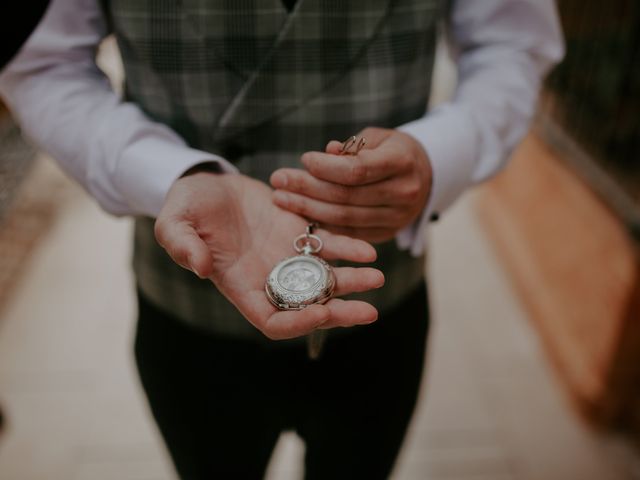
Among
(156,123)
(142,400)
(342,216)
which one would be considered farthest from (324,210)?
(142,400)

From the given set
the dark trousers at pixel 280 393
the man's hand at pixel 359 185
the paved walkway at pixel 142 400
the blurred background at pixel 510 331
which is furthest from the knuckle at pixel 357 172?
the blurred background at pixel 510 331

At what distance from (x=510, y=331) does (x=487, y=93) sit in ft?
4.34

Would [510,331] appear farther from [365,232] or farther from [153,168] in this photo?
[153,168]

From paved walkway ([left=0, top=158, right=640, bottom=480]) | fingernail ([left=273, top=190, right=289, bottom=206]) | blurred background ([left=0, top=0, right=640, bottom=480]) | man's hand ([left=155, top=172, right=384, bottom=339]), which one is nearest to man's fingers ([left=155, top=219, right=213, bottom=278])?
man's hand ([left=155, top=172, right=384, bottom=339])

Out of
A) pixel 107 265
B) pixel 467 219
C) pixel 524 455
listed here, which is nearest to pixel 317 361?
pixel 524 455

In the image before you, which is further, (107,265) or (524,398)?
(107,265)

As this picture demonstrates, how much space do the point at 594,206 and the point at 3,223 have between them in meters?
2.15

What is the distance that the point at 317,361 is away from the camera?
29.8 inches

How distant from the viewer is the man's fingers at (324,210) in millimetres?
591

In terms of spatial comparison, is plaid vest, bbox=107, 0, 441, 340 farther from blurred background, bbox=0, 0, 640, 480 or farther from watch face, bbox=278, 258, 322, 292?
blurred background, bbox=0, 0, 640, 480

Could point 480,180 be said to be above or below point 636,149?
above

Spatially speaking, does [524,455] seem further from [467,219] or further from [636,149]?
[467,219]

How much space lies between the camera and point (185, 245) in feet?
1.55

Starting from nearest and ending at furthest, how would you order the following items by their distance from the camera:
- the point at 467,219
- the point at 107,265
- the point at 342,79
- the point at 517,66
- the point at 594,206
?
the point at 342,79 → the point at 517,66 → the point at 594,206 → the point at 107,265 → the point at 467,219
